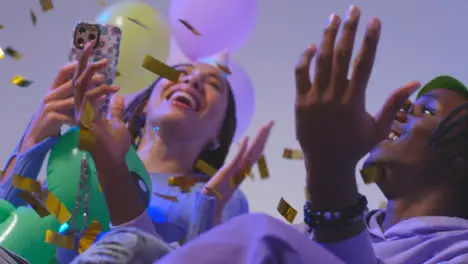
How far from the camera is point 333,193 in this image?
2.12 ft

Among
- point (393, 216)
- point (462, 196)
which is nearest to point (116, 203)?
point (393, 216)

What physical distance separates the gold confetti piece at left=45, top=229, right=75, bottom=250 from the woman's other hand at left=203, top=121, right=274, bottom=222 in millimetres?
271

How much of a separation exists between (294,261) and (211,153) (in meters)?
1.14

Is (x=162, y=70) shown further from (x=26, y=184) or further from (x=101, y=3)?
(x=101, y=3)

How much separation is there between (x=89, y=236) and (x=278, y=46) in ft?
4.40

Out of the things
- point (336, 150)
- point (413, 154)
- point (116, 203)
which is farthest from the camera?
point (413, 154)

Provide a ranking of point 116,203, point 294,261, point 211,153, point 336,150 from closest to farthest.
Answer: point 294,261 → point 336,150 → point 116,203 → point 211,153

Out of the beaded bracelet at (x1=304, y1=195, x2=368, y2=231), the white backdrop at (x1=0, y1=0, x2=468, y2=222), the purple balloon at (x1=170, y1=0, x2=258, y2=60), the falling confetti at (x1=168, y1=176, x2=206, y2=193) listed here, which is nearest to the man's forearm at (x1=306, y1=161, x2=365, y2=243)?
the beaded bracelet at (x1=304, y1=195, x2=368, y2=231)

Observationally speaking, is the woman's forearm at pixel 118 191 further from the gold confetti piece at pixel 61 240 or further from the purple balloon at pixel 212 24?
the purple balloon at pixel 212 24

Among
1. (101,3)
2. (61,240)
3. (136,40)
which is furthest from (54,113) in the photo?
(101,3)

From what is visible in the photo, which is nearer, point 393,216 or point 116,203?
point 116,203

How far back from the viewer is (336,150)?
0.62 meters

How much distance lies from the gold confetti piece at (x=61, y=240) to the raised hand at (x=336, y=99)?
0.54 meters

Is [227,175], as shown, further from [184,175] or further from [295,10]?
[295,10]
